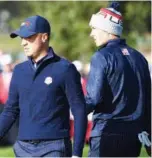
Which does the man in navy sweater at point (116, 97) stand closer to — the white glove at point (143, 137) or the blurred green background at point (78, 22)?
the white glove at point (143, 137)

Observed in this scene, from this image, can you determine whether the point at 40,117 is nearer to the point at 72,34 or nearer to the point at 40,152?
the point at 40,152

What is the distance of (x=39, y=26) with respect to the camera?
666 cm

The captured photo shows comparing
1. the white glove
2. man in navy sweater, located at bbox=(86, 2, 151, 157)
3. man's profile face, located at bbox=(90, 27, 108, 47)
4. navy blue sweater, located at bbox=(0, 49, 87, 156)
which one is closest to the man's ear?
navy blue sweater, located at bbox=(0, 49, 87, 156)

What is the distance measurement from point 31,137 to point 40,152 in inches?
5.3

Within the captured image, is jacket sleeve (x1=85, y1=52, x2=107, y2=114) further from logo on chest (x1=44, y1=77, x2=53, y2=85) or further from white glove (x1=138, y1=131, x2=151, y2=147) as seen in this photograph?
logo on chest (x1=44, y1=77, x2=53, y2=85)

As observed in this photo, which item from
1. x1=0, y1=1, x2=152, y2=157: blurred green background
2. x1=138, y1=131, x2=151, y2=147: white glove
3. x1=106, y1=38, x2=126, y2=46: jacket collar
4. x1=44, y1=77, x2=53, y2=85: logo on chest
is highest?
x1=44, y1=77, x2=53, y2=85: logo on chest

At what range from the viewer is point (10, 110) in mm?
6801

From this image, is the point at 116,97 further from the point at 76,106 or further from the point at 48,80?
the point at 48,80

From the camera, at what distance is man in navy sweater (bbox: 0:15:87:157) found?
6516 mm

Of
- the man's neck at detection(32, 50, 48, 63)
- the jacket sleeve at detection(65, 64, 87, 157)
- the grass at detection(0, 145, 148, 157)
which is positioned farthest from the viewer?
the grass at detection(0, 145, 148, 157)

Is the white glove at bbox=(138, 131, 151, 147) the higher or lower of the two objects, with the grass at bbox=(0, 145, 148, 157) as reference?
higher

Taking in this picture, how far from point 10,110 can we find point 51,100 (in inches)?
17.6

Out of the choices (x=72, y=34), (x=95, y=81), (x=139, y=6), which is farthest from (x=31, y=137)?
(x=72, y=34)

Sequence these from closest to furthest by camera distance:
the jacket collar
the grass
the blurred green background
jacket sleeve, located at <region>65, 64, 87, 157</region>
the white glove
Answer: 1. jacket sleeve, located at <region>65, 64, 87, 157</region>
2. the white glove
3. the jacket collar
4. the grass
5. the blurred green background
